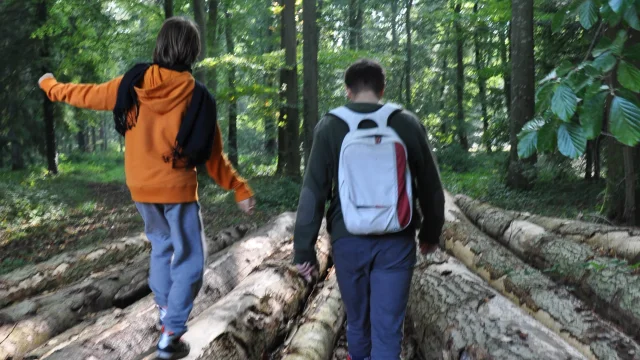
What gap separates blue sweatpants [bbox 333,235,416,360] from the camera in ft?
9.38

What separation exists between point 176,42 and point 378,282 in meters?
1.91

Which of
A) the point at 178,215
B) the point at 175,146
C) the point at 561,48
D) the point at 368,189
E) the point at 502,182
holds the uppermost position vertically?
the point at 561,48

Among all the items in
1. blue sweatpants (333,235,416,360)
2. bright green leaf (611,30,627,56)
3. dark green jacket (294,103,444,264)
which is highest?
bright green leaf (611,30,627,56)

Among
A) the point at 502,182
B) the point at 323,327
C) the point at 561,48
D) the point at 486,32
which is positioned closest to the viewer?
the point at 323,327

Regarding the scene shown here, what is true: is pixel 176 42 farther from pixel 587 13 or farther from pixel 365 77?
pixel 587 13

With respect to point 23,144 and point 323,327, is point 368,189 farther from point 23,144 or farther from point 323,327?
point 23,144

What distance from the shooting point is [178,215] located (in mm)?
3330

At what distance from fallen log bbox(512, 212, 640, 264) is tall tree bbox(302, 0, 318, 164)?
7.52 m

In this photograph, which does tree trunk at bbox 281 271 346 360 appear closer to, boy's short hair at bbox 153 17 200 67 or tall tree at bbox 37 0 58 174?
boy's short hair at bbox 153 17 200 67

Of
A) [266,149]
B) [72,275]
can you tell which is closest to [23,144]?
[266,149]

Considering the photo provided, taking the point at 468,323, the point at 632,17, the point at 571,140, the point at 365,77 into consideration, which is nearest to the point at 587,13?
the point at 632,17

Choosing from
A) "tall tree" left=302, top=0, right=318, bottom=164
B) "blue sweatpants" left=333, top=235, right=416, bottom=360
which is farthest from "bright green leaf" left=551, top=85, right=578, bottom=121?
"tall tree" left=302, top=0, right=318, bottom=164

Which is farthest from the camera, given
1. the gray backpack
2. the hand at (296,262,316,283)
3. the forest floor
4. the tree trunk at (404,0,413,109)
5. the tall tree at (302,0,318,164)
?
the tree trunk at (404,0,413,109)

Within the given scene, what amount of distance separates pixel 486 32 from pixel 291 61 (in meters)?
12.1
